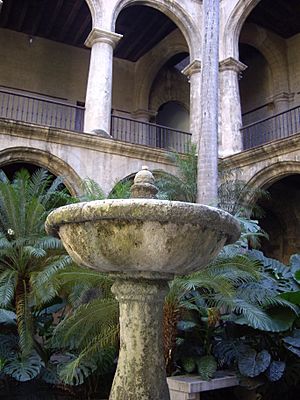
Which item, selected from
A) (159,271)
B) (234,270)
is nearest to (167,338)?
(234,270)

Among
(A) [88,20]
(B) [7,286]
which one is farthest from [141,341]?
(A) [88,20]

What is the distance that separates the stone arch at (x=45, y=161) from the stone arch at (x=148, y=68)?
283 inches

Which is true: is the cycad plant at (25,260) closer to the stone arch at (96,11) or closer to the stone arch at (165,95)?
the stone arch at (96,11)

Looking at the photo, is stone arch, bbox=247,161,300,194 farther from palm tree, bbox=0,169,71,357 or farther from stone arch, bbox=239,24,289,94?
palm tree, bbox=0,169,71,357

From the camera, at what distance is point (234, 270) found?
198 inches

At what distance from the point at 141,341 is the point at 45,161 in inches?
305

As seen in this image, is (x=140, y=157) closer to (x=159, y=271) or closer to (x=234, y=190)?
(x=234, y=190)

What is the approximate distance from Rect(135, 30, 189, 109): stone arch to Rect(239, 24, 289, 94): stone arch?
257 centimetres

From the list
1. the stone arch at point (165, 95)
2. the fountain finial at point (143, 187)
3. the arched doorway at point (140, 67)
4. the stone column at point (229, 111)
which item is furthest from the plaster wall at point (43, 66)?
the fountain finial at point (143, 187)

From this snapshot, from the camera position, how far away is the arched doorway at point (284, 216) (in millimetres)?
13891

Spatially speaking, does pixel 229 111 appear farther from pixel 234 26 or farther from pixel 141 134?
pixel 141 134

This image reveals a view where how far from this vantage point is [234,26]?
504 inches

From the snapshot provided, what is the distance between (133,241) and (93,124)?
28.4ft

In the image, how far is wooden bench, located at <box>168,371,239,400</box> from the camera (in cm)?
419
